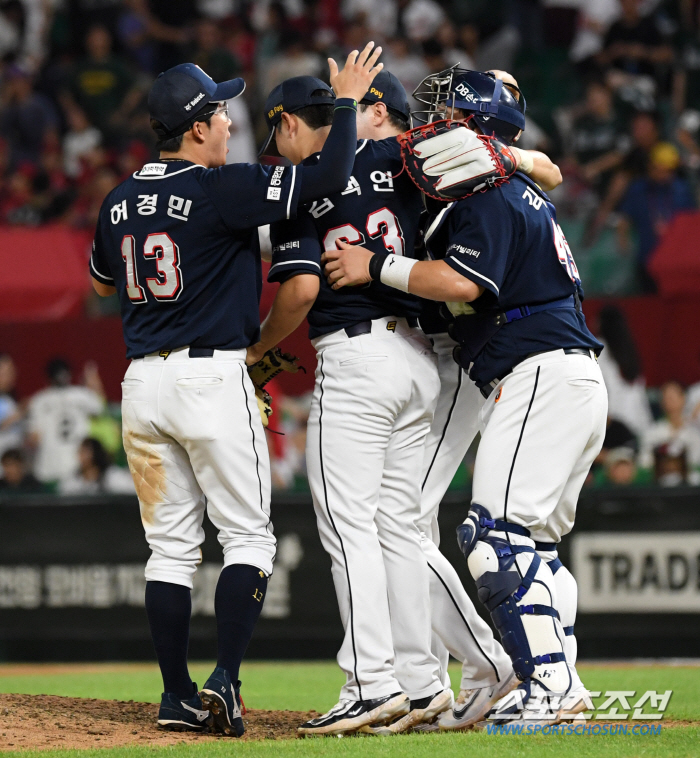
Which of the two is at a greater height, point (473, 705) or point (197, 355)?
point (197, 355)

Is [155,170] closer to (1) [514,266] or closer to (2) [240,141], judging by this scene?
(1) [514,266]

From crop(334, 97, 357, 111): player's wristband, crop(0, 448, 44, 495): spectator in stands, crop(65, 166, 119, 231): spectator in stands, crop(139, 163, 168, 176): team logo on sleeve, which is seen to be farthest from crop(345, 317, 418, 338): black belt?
crop(65, 166, 119, 231): spectator in stands

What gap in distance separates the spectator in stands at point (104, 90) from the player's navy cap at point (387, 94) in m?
8.60

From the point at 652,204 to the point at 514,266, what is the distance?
6.69 metres

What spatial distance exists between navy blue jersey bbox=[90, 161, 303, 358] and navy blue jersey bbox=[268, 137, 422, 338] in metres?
0.18

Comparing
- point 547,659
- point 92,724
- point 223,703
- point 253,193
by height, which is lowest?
point 92,724

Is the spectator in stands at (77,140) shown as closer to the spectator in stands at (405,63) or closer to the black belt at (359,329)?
the spectator in stands at (405,63)

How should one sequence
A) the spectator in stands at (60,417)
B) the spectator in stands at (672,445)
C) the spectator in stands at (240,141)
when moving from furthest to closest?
the spectator in stands at (240,141), the spectator in stands at (60,417), the spectator in stands at (672,445)

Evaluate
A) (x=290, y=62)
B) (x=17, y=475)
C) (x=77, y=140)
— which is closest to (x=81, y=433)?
(x=17, y=475)

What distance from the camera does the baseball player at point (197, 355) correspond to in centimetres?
388

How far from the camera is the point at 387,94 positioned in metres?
4.36

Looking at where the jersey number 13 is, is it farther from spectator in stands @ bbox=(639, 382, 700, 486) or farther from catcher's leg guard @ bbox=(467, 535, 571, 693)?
spectator in stands @ bbox=(639, 382, 700, 486)

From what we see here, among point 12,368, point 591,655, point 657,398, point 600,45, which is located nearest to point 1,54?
point 12,368

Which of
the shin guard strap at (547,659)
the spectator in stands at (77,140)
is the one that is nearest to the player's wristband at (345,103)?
the shin guard strap at (547,659)
